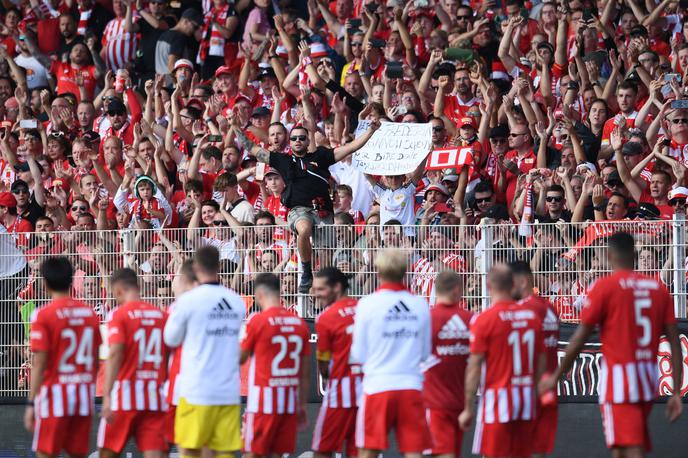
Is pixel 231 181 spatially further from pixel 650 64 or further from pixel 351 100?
pixel 650 64

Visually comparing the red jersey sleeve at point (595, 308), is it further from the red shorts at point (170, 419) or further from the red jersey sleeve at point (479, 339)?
the red shorts at point (170, 419)

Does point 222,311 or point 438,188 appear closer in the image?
point 222,311

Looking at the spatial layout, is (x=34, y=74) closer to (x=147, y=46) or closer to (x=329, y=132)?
(x=147, y=46)

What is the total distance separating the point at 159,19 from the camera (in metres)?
20.9

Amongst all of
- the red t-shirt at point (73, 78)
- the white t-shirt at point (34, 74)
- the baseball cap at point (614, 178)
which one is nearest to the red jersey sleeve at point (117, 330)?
the baseball cap at point (614, 178)

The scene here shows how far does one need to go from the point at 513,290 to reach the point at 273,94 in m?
7.56

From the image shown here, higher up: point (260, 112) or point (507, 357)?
point (260, 112)

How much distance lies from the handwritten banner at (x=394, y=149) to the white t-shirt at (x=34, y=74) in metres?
8.29

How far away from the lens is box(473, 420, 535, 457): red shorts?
10.1 meters

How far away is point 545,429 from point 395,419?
1.34 meters

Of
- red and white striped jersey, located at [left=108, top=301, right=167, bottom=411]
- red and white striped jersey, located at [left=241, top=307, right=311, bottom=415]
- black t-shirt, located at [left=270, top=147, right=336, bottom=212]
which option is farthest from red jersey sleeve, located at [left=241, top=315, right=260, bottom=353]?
black t-shirt, located at [left=270, top=147, right=336, bottom=212]

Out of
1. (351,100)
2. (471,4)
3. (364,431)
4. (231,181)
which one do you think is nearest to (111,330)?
(364,431)

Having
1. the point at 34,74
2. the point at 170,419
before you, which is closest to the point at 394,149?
the point at 170,419

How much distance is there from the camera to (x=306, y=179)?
1380 centimetres
